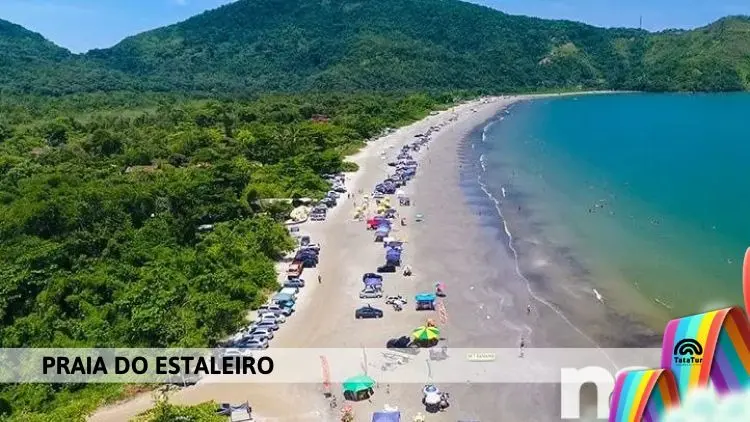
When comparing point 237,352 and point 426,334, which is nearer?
point 237,352

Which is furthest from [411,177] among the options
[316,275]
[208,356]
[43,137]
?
[43,137]

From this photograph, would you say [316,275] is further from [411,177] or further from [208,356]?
[411,177]

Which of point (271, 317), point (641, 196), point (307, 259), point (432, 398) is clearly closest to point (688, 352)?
point (432, 398)

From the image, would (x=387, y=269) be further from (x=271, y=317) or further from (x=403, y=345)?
(x=403, y=345)

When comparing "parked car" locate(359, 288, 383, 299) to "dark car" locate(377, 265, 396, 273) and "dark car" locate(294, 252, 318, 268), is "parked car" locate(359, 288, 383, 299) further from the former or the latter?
"dark car" locate(294, 252, 318, 268)

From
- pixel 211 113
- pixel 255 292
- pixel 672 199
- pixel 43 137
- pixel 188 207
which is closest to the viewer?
pixel 255 292
